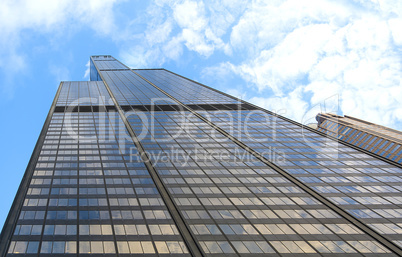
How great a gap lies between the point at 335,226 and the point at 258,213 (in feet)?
33.6

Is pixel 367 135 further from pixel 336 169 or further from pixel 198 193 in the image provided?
pixel 198 193

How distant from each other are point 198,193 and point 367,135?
364 ft

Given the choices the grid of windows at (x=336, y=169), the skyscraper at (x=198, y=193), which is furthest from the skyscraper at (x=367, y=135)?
the skyscraper at (x=198, y=193)

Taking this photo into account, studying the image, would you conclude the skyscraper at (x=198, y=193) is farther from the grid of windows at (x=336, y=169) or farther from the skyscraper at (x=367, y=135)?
the skyscraper at (x=367, y=135)

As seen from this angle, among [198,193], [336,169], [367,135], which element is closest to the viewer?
[198,193]

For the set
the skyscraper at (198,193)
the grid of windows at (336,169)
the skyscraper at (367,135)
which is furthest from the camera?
the skyscraper at (367,135)

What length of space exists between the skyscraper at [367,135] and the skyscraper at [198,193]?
48.5 meters

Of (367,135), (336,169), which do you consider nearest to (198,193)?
(336,169)

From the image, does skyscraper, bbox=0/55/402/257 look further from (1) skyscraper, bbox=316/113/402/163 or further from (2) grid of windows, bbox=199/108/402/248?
(1) skyscraper, bbox=316/113/402/163

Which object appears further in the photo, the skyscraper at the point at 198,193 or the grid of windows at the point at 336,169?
the grid of windows at the point at 336,169

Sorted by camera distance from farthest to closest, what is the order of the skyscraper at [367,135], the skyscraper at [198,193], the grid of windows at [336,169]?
the skyscraper at [367,135]
the grid of windows at [336,169]
the skyscraper at [198,193]

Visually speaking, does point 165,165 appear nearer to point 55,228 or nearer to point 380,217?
point 55,228

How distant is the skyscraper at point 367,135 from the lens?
12838 cm

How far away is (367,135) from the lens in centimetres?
14375
